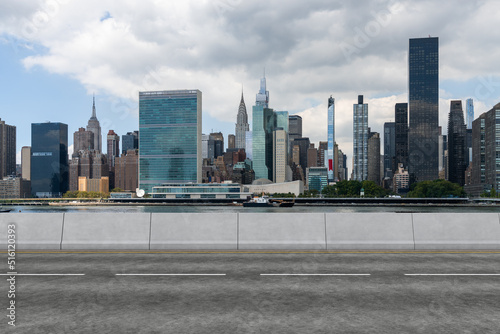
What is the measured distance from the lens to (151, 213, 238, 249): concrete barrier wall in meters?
16.0

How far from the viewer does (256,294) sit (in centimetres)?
927

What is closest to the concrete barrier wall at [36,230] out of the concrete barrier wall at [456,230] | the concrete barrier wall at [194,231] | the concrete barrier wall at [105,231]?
the concrete barrier wall at [105,231]

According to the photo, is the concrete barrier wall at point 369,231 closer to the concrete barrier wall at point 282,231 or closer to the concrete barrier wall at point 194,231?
the concrete barrier wall at point 282,231

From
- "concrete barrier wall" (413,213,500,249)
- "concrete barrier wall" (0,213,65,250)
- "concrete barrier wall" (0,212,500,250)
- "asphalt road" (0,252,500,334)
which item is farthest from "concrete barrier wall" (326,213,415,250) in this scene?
"concrete barrier wall" (0,213,65,250)

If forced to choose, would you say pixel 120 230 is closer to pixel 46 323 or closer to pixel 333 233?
pixel 333 233

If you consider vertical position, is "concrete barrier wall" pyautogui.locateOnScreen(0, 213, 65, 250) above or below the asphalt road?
above

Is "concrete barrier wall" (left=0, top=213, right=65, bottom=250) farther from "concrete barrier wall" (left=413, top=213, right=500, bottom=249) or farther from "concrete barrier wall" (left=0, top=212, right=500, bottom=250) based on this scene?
"concrete barrier wall" (left=413, top=213, right=500, bottom=249)

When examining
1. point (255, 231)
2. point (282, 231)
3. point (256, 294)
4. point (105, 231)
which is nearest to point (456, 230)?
point (282, 231)

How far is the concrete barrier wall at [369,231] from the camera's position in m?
16.1

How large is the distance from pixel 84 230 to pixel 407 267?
448 inches

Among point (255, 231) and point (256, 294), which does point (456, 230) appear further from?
point (256, 294)

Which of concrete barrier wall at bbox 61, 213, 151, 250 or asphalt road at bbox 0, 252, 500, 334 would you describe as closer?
asphalt road at bbox 0, 252, 500, 334

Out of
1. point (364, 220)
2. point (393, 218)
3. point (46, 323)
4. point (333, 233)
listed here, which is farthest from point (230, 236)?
point (46, 323)

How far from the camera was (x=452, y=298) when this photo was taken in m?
8.95
